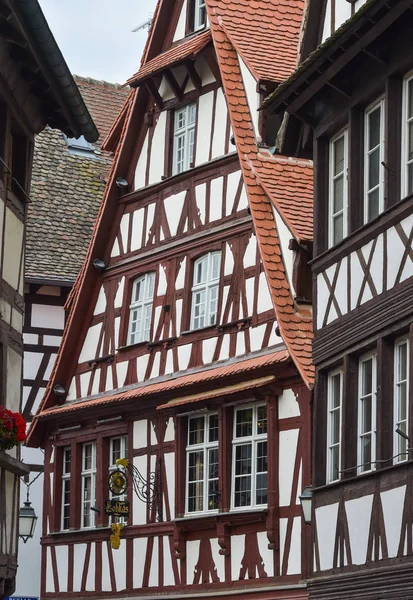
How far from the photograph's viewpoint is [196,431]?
92.1ft

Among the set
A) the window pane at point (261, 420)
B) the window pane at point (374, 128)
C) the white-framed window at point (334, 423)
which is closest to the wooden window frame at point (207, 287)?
the window pane at point (261, 420)

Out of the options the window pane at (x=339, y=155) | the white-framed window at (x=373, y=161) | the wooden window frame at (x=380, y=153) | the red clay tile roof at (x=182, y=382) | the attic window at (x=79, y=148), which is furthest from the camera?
the attic window at (x=79, y=148)

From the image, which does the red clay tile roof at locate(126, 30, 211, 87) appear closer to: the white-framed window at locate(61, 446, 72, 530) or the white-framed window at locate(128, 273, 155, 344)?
the white-framed window at locate(128, 273, 155, 344)

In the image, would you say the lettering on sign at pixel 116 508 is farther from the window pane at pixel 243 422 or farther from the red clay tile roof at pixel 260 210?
the red clay tile roof at pixel 260 210

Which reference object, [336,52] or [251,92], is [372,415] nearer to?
[336,52]

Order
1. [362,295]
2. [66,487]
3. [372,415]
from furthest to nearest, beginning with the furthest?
1. [66,487]
2. [362,295]
3. [372,415]

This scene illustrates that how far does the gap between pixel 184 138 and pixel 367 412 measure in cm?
1211

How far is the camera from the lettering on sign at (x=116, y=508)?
28203 mm

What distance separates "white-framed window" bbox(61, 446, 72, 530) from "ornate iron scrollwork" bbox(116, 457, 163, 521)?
2.54 metres

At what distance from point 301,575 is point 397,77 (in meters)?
9.24

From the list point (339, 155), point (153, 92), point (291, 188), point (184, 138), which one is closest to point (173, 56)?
point (153, 92)

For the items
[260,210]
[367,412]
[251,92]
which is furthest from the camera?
[251,92]

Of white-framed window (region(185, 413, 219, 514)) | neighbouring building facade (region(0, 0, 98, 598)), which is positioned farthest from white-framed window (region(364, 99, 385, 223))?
white-framed window (region(185, 413, 219, 514))

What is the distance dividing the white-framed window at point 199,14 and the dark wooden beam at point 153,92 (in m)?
1.27
